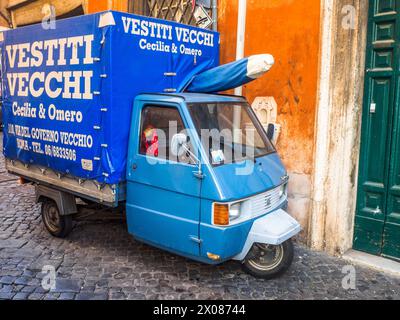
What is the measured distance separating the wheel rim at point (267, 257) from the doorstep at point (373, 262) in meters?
1.23

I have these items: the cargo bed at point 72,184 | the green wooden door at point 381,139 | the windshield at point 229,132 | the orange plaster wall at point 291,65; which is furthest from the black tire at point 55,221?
the green wooden door at point 381,139

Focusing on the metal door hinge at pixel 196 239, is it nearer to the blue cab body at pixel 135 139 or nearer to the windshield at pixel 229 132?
the blue cab body at pixel 135 139

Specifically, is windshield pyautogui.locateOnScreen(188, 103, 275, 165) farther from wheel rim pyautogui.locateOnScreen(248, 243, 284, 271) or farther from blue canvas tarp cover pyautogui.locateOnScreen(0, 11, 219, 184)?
wheel rim pyautogui.locateOnScreen(248, 243, 284, 271)

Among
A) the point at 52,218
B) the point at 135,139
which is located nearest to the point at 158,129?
the point at 135,139

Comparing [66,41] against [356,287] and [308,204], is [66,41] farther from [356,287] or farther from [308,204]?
[356,287]

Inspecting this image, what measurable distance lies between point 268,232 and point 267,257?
0.54 m

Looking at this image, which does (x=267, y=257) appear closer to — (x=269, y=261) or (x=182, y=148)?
(x=269, y=261)

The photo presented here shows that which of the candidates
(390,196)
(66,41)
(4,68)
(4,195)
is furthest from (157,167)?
(4,195)

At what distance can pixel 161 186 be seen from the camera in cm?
409

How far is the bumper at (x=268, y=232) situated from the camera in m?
3.92

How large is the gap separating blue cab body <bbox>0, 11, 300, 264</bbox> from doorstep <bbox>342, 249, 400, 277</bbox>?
1241 mm

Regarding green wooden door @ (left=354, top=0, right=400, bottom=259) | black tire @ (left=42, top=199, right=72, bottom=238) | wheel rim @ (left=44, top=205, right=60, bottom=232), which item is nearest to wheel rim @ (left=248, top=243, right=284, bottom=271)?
green wooden door @ (left=354, top=0, right=400, bottom=259)

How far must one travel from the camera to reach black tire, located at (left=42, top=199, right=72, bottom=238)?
5.27m
